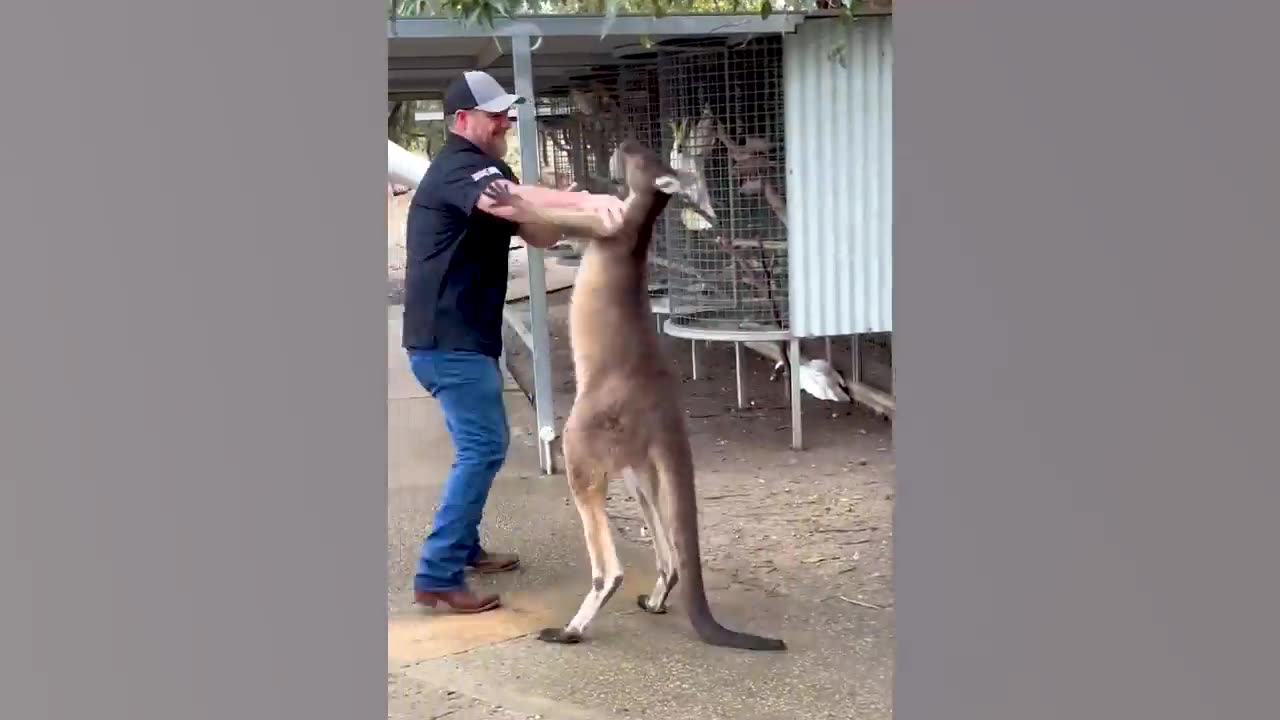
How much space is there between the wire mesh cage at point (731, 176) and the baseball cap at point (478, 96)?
1520 mm

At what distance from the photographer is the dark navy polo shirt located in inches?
173

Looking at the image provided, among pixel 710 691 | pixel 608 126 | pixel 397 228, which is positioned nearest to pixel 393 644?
pixel 710 691

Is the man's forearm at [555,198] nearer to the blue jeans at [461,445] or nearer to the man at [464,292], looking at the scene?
the man at [464,292]

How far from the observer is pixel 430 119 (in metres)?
6.35

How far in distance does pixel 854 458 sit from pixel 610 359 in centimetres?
297

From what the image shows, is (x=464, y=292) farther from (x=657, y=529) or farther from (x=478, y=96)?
(x=657, y=529)

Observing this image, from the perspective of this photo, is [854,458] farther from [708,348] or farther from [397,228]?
[397,228]

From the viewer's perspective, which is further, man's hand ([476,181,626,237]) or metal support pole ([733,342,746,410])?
metal support pole ([733,342,746,410])

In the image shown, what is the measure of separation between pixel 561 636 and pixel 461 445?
809mm

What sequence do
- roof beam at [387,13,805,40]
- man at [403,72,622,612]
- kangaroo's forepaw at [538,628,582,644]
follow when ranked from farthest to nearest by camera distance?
1. roof beam at [387,13,805,40]
2. kangaroo's forepaw at [538,628,582,644]
3. man at [403,72,622,612]

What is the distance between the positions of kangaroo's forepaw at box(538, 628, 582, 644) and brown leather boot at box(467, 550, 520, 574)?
31.3 inches

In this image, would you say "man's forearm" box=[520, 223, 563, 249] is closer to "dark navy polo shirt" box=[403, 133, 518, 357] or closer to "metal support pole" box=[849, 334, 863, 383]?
"dark navy polo shirt" box=[403, 133, 518, 357]

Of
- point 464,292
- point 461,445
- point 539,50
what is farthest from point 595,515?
point 539,50

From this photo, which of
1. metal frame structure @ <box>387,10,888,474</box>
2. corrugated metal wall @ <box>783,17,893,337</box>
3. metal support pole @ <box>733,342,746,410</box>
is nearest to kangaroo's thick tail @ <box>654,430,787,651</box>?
metal frame structure @ <box>387,10,888,474</box>
